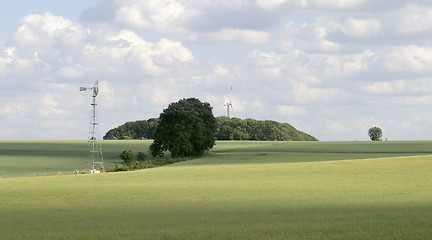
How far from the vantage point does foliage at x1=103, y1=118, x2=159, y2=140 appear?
166 m

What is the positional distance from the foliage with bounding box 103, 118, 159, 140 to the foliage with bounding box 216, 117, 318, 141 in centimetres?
1785

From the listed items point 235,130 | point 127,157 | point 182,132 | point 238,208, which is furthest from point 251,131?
point 238,208

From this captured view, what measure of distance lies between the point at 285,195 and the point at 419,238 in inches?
591

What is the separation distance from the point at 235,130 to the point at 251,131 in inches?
166

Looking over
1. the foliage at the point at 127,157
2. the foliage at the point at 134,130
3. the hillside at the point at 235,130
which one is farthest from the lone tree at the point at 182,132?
the foliage at the point at 134,130

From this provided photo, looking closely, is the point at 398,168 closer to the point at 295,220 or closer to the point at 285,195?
the point at 285,195

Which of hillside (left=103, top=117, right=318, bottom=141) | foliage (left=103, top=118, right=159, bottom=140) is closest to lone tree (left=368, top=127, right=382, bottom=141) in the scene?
hillside (left=103, top=117, right=318, bottom=141)

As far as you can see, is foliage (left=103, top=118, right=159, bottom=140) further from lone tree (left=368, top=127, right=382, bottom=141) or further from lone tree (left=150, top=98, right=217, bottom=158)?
lone tree (left=150, top=98, right=217, bottom=158)

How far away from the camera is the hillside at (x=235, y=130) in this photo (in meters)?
162

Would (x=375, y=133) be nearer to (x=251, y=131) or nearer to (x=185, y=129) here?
(x=251, y=131)

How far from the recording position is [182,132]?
281ft

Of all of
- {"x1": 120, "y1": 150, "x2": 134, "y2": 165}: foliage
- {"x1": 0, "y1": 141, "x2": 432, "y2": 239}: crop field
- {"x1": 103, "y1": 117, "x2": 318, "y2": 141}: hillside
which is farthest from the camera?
{"x1": 103, "y1": 117, "x2": 318, "y2": 141}: hillside

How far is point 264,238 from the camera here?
17.5 metres

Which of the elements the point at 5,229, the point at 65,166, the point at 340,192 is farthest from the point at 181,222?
the point at 65,166
